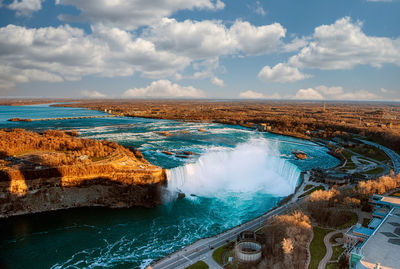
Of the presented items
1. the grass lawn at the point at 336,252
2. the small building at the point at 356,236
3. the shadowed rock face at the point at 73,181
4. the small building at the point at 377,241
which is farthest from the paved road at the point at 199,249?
the shadowed rock face at the point at 73,181

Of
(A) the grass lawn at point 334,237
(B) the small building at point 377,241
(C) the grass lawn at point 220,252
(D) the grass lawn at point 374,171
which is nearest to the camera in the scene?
(B) the small building at point 377,241

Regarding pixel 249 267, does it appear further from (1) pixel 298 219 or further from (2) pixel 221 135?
(2) pixel 221 135

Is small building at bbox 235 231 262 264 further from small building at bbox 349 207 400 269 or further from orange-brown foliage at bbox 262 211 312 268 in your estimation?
small building at bbox 349 207 400 269

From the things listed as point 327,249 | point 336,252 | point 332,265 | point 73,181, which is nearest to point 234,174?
point 73,181

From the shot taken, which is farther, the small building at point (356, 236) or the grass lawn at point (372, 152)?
the grass lawn at point (372, 152)

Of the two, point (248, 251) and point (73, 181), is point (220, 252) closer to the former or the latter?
point (248, 251)

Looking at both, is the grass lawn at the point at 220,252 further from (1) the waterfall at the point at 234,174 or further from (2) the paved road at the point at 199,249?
(1) the waterfall at the point at 234,174

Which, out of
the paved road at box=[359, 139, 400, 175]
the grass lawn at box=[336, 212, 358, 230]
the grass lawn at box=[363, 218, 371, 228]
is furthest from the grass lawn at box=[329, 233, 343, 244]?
the paved road at box=[359, 139, 400, 175]
